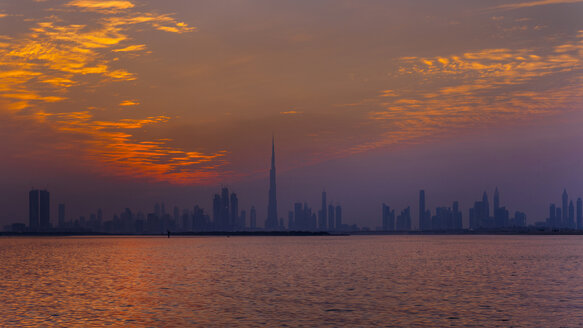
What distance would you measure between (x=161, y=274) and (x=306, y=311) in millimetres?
43585

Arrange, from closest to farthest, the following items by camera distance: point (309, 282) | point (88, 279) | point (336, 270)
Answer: point (309, 282) < point (88, 279) < point (336, 270)

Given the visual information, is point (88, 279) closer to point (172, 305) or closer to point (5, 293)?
point (5, 293)

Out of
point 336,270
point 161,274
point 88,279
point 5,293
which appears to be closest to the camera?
point 5,293

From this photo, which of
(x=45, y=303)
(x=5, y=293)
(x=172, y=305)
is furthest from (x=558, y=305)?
(x=5, y=293)

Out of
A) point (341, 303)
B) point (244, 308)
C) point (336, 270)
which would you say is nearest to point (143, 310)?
point (244, 308)

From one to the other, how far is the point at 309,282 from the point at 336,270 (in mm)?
21515

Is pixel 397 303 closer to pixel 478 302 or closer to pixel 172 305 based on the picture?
pixel 478 302

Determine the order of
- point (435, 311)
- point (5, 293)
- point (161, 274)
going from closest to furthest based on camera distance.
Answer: point (435, 311) → point (5, 293) → point (161, 274)

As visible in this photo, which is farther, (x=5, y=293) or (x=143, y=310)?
(x=5, y=293)

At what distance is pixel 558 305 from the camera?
55000mm

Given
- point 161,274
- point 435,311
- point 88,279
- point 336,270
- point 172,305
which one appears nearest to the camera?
point 435,311

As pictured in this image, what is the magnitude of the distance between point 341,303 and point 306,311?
5.63 m

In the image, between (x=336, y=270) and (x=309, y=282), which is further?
(x=336, y=270)

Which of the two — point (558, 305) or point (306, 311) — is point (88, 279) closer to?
point (306, 311)
